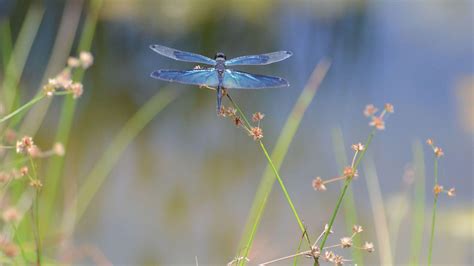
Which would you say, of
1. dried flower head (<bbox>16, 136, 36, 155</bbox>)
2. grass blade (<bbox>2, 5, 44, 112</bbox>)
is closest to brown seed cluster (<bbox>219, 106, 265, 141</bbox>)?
dried flower head (<bbox>16, 136, 36, 155</bbox>)

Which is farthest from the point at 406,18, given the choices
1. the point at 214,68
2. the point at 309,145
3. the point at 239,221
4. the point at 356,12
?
the point at 214,68

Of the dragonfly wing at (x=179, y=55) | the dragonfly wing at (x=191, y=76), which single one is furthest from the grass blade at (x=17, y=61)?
the dragonfly wing at (x=191, y=76)

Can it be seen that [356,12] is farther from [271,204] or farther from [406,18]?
[271,204]


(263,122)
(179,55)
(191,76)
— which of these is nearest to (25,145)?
(191,76)

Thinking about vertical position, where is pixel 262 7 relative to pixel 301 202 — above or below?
above

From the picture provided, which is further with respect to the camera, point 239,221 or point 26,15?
point 26,15

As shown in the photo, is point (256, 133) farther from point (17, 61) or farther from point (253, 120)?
point (17, 61)

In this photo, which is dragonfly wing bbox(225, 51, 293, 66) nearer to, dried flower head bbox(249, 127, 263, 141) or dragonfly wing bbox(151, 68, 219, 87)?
dragonfly wing bbox(151, 68, 219, 87)
